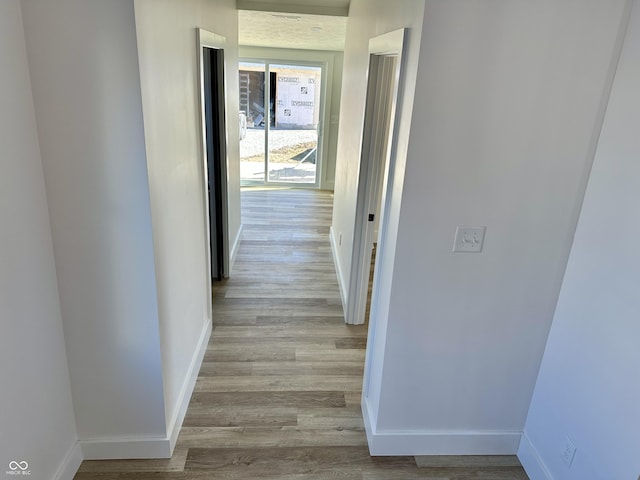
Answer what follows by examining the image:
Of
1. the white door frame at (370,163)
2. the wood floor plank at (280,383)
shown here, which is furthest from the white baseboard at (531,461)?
the white door frame at (370,163)

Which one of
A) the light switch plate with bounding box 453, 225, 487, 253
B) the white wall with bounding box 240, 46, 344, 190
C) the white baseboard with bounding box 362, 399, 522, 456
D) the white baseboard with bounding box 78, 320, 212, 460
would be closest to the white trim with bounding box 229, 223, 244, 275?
the white baseboard with bounding box 78, 320, 212, 460

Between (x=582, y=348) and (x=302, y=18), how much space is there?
161 inches

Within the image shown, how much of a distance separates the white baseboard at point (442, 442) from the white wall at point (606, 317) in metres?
0.28

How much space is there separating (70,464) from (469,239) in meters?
2.08

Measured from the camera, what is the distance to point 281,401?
2.58 metres

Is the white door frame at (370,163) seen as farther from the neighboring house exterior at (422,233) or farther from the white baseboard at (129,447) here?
the white baseboard at (129,447)

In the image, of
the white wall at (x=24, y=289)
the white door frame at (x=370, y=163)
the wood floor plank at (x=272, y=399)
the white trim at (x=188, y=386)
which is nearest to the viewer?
the white wall at (x=24, y=289)

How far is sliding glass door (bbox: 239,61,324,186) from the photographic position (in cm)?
741

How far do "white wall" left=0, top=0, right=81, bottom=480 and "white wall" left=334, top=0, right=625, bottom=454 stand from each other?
4.66 ft

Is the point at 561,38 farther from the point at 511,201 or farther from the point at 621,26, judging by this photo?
the point at 511,201

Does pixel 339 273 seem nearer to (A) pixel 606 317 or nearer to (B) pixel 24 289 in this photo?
(A) pixel 606 317

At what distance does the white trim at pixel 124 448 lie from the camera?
6.87 ft

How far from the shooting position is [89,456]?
2104mm

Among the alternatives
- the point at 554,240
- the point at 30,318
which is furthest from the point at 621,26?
the point at 30,318
